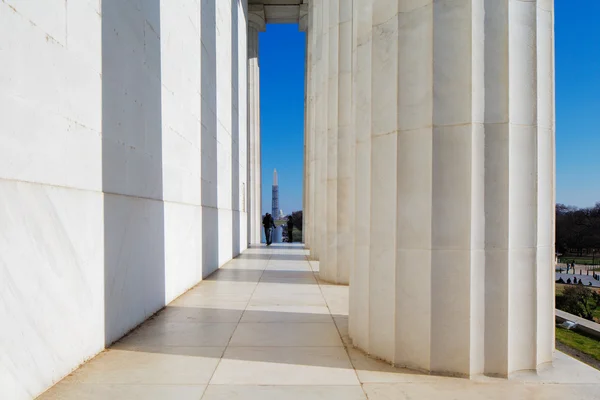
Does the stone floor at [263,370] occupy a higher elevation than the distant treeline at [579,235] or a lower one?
higher

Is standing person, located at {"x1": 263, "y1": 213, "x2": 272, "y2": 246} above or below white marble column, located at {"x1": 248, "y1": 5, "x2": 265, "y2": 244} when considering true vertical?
below

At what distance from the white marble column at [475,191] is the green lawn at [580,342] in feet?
67.0

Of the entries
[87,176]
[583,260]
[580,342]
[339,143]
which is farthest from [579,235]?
[87,176]

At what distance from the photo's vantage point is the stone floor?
197 inches

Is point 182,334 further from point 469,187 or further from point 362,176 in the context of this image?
point 469,187

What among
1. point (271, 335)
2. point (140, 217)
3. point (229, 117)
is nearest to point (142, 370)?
point (271, 335)

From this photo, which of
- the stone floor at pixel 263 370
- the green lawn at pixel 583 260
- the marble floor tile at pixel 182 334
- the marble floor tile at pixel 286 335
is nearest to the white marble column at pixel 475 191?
the stone floor at pixel 263 370

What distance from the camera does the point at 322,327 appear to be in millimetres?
7984

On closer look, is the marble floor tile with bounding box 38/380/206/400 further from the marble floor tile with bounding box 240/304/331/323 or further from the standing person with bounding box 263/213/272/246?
the standing person with bounding box 263/213/272/246

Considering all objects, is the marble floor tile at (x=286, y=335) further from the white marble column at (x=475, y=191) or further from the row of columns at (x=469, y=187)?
the white marble column at (x=475, y=191)

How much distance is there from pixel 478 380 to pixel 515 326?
0.80 metres

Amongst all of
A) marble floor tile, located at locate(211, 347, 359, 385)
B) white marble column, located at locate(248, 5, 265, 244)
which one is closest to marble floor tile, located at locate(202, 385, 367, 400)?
marble floor tile, located at locate(211, 347, 359, 385)

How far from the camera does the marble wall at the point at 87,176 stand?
4.61 metres

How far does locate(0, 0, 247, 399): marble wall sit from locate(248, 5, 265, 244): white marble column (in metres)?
21.3
